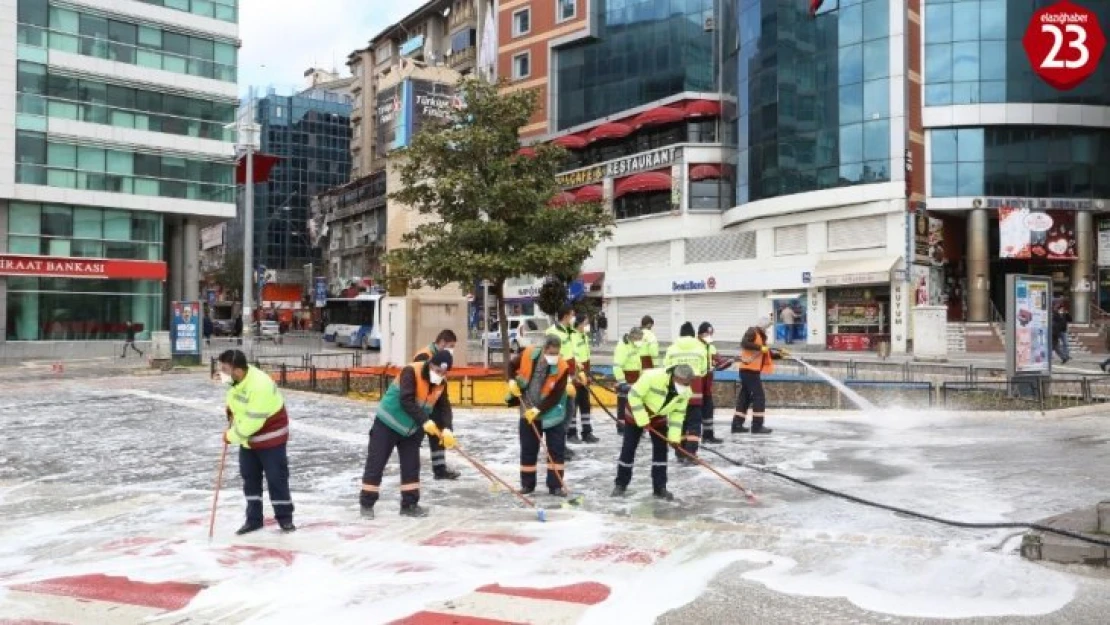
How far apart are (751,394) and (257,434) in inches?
336

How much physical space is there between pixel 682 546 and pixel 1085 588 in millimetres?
2842

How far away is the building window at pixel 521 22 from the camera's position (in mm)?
62406

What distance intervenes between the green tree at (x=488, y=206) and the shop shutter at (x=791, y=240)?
71.4ft

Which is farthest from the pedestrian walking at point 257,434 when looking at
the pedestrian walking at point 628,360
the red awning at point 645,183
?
the red awning at point 645,183

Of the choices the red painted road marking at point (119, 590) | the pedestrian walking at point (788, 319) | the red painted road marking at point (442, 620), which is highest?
the pedestrian walking at point (788, 319)

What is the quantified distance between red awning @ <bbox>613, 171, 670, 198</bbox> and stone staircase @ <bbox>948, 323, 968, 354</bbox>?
1839 centimetres

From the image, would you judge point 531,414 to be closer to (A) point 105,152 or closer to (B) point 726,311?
(B) point 726,311

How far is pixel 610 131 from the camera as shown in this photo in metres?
55.0

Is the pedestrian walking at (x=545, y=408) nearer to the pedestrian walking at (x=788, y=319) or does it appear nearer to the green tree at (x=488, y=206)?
the green tree at (x=488, y=206)

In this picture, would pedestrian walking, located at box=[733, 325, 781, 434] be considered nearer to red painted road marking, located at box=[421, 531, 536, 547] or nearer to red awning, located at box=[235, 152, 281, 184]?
red painted road marking, located at box=[421, 531, 536, 547]

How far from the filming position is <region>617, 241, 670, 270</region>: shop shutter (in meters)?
51.9

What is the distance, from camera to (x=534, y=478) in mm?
9688

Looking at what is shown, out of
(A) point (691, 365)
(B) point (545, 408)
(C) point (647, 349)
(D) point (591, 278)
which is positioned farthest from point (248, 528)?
(D) point (591, 278)

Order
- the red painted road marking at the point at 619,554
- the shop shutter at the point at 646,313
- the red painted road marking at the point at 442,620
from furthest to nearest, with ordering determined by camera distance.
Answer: the shop shutter at the point at 646,313 → the red painted road marking at the point at 619,554 → the red painted road marking at the point at 442,620
